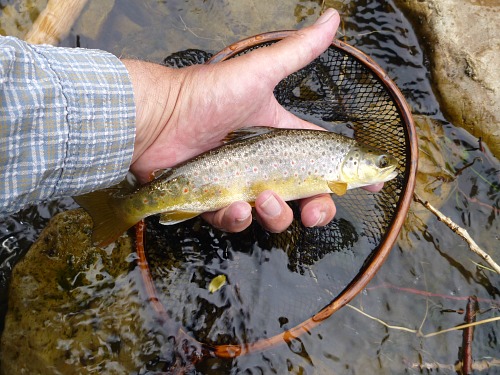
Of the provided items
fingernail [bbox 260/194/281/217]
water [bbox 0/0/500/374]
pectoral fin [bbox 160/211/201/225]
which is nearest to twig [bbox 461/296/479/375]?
water [bbox 0/0/500/374]

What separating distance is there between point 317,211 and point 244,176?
53 cm

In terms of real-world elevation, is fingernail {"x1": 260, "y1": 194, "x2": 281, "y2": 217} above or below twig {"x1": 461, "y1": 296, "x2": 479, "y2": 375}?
above

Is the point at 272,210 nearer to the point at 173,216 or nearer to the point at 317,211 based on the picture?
the point at 317,211

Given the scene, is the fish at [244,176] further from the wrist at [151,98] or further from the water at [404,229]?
the water at [404,229]

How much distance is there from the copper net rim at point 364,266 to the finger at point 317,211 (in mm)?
363

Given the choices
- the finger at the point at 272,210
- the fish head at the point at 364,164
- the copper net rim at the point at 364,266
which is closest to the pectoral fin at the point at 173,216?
the copper net rim at the point at 364,266

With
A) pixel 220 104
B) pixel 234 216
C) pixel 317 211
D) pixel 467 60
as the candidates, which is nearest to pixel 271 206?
pixel 234 216

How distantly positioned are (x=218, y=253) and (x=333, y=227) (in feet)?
2.81

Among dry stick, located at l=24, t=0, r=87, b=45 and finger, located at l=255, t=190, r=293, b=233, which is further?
dry stick, located at l=24, t=0, r=87, b=45

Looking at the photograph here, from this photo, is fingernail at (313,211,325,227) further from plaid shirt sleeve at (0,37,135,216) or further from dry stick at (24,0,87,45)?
dry stick at (24,0,87,45)

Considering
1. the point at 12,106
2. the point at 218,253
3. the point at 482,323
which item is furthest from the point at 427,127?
the point at 12,106

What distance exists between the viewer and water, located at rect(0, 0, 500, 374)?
3223 mm

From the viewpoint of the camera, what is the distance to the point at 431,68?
395 centimetres

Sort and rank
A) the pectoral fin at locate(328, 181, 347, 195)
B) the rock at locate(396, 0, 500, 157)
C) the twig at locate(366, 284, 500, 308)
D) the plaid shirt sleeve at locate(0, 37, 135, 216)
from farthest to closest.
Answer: the rock at locate(396, 0, 500, 157) < the twig at locate(366, 284, 500, 308) < the pectoral fin at locate(328, 181, 347, 195) < the plaid shirt sleeve at locate(0, 37, 135, 216)
